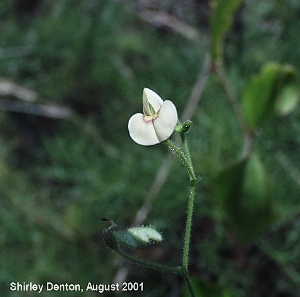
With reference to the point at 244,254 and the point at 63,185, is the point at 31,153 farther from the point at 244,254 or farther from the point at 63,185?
the point at 244,254

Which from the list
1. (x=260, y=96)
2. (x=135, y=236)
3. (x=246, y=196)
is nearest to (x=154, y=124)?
(x=135, y=236)

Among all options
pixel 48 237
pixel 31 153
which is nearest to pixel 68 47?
pixel 31 153

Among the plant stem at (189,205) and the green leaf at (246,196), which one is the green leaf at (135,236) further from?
the green leaf at (246,196)

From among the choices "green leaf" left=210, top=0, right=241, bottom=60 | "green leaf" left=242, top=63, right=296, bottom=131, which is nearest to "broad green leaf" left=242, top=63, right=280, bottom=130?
"green leaf" left=242, top=63, right=296, bottom=131

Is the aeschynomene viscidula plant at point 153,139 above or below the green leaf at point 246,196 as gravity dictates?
below

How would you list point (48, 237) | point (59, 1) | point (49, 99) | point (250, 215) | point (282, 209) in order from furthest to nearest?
point (59, 1) → point (49, 99) → point (48, 237) → point (282, 209) → point (250, 215)

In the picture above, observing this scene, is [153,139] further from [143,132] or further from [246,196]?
[246,196]

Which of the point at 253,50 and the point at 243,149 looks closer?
the point at 243,149

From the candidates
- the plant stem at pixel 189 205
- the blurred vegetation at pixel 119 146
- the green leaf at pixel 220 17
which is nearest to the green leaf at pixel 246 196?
the blurred vegetation at pixel 119 146
